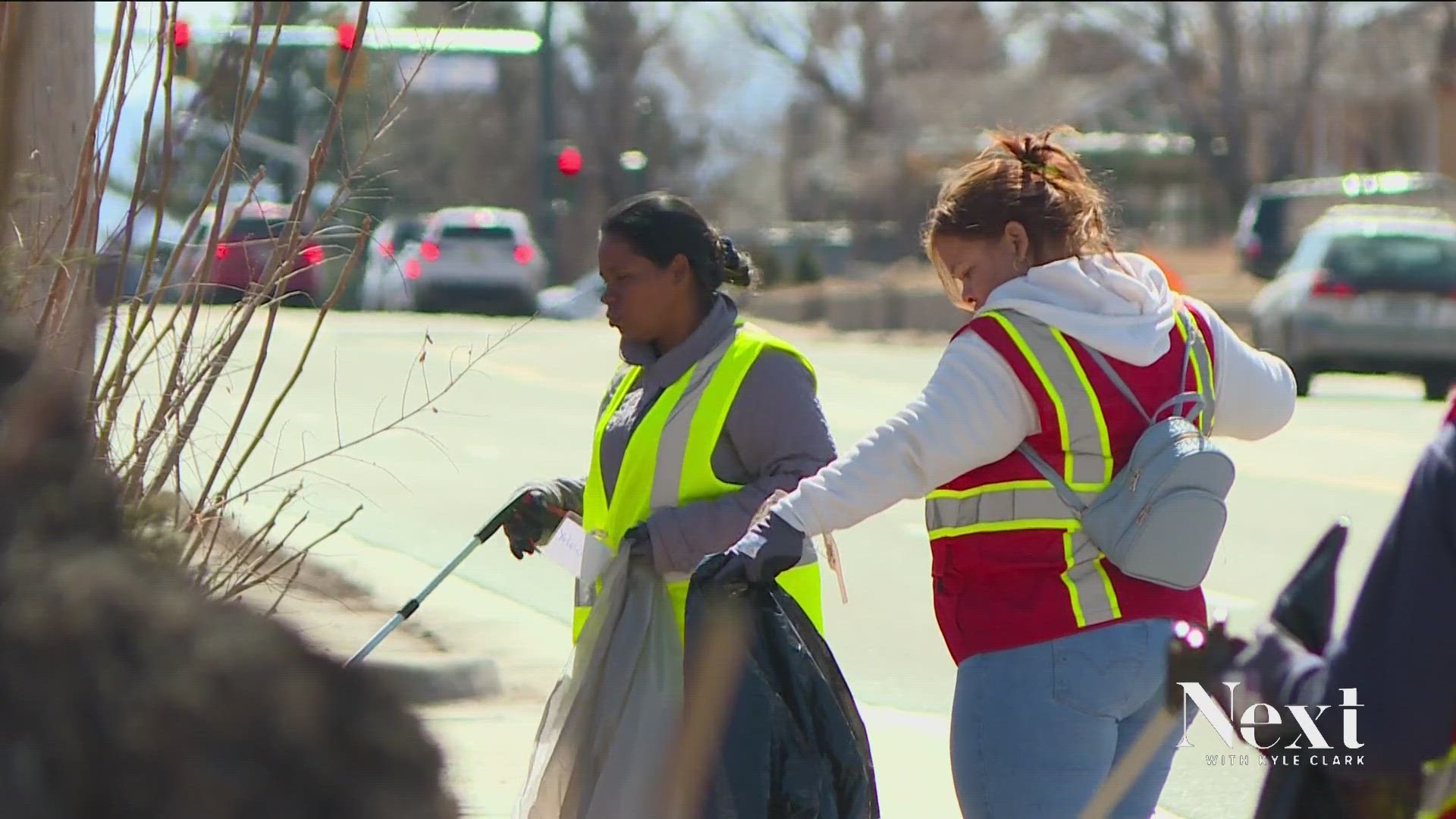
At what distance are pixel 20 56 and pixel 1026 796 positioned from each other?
2.18 meters

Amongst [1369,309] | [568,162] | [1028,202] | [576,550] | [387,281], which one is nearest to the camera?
[1028,202]

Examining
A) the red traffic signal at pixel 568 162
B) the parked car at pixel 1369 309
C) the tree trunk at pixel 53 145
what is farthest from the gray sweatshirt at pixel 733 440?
the red traffic signal at pixel 568 162

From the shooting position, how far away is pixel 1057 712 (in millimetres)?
3361

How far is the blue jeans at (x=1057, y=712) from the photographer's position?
11.0 feet

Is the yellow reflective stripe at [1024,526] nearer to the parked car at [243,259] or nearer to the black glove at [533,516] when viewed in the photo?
the black glove at [533,516]

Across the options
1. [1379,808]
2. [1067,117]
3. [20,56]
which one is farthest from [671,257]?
[1067,117]

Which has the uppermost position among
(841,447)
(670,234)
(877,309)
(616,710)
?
(670,234)

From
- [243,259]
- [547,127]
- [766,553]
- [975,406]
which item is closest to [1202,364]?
[975,406]

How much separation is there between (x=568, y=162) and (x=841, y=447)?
1898 cm

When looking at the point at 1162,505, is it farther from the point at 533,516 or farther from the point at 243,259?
the point at 243,259

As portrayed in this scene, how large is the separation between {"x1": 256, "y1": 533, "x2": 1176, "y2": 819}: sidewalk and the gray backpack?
191cm

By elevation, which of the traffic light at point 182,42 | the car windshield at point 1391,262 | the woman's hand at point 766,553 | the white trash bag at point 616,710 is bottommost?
the car windshield at point 1391,262

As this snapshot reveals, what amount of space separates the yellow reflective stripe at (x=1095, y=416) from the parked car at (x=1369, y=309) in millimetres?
15212

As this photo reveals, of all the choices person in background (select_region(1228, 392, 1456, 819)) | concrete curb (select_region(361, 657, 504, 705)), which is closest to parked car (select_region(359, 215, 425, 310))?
concrete curb (select_region(361, 657, 504, 705))
